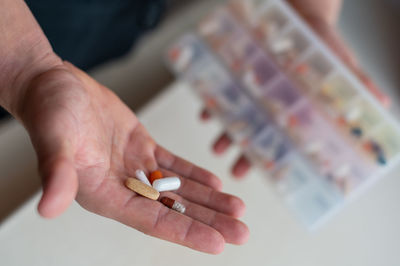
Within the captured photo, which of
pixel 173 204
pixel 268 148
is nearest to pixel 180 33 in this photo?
pixel 268 148

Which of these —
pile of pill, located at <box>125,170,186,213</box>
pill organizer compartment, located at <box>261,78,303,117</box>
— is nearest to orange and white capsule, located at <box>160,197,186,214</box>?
pile of pill, located at <box>125,170,186,213</box>

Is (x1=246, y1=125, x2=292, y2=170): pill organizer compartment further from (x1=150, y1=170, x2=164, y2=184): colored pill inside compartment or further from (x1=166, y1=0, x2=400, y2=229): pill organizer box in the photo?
(x1=150, y1=170, x2=164, y2=184): colored pill inside compartment

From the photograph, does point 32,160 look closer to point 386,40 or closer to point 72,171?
point 72,171

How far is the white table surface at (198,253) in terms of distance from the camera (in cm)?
78

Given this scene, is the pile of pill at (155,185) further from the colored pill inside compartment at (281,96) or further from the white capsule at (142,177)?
the colored pill inside compartment at (281,96)

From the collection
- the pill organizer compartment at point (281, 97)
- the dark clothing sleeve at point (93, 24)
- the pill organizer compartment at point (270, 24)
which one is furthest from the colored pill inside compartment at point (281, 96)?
the dark clothing sleeve at point (93, 24)

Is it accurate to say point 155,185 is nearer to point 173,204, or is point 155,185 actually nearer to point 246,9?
point 173,204

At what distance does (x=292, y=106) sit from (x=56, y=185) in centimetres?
92

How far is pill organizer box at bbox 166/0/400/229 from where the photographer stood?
115 centimetres

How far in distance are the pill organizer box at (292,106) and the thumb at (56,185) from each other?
0.85 metres

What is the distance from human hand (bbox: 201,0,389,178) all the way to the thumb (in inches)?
30.7

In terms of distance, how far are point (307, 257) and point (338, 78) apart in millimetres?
528

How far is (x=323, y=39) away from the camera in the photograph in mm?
1361

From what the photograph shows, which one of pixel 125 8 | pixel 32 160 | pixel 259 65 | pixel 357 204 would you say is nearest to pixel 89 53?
pixel 125 8
